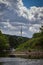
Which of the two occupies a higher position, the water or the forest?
the forest

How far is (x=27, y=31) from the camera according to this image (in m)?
11.2

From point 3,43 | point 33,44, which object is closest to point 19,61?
point 33,44

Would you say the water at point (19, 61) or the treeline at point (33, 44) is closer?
the treeline at point (33, 44)

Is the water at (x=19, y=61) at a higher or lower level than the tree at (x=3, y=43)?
lower

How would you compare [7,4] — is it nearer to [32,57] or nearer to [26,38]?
[26,38]

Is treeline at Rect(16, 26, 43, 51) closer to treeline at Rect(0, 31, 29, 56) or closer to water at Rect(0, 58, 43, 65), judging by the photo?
treeline at Rect(0, 31, 29, 56)

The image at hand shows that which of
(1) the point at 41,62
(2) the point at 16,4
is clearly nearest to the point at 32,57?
(1) the point at 41,62

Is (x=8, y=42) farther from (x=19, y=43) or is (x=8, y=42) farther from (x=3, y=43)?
(x=19, y=43)

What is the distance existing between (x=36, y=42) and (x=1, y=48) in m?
1.16

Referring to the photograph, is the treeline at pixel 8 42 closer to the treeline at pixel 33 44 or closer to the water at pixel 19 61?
the treeline at pixel 33 44

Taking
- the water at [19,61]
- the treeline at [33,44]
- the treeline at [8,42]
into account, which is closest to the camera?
the treeline at [8,42]

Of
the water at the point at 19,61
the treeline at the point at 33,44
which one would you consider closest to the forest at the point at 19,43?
the treeline at the point at 33,44

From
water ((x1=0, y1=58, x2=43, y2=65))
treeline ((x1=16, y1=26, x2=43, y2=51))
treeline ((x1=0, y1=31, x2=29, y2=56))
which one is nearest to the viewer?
treeline ((x1=0, y1=31, x2=29, y2=56))

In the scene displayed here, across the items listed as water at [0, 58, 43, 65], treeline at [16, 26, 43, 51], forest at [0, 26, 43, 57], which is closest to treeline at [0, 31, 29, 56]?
forest at [0, 26, 43, 57]
